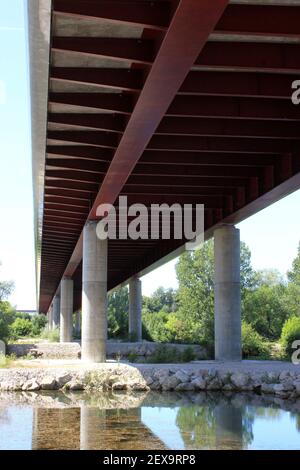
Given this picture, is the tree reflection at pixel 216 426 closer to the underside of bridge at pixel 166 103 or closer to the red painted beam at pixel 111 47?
the underside of bridge at pixel 166 103

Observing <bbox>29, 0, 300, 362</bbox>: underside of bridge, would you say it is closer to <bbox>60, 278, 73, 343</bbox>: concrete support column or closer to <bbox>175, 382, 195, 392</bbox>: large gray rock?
<bbox>175, 382, 195, 392</bbox>: large gray rock

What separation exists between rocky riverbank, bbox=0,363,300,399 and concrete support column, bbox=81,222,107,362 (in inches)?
215

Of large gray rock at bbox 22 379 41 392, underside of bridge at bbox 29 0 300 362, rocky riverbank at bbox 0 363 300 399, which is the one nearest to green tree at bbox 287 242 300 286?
underside of bridge at bbox 29 0 300 362

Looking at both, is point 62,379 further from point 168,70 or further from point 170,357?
point 168,70

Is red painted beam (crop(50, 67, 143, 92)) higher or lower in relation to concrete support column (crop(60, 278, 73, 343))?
higher

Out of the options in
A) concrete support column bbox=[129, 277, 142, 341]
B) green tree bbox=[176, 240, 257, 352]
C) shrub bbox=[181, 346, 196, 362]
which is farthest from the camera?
green tree bbox=[176, 240, 257, 352]

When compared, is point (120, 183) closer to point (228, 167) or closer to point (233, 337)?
point (228, 167)

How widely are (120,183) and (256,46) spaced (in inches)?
314

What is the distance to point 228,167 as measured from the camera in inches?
788

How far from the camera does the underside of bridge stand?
9.71 metres

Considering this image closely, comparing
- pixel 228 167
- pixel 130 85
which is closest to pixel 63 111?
pixel 130 85

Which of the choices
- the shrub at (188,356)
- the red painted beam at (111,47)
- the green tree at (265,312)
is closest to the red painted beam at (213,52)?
the red painted beam at (111,47)

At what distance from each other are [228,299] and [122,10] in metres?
17.6

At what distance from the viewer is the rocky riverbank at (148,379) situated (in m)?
18.5
